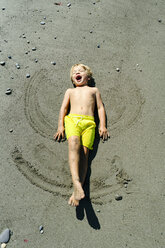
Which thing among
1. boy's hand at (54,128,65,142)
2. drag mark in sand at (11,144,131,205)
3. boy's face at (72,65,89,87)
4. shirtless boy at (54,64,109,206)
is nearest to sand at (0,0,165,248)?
drag mark in sand at (11,144,131,205)

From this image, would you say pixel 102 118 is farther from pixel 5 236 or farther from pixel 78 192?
pixel 5 236

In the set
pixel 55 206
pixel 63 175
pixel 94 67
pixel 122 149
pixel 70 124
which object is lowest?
pixel 55 206

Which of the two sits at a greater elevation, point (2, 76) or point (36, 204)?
point (2, 76)

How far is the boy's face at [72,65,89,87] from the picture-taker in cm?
462

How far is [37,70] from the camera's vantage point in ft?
16.7

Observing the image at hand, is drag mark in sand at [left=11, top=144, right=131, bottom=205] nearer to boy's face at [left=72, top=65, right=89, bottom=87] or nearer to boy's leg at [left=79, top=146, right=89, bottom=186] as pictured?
boy's leg at [left=79, top=146, right=89, bottom=186]

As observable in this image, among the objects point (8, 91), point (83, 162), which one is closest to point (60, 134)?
point (83, 162)

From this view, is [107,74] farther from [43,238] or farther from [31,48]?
[43,238]

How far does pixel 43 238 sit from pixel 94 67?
3.97m

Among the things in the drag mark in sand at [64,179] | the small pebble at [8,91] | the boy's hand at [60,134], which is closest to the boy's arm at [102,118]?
the drag mark in sand at [64,179]

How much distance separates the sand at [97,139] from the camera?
370 cm

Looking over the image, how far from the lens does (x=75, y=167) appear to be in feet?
12.3

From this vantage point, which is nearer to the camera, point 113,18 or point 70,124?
point 70,124

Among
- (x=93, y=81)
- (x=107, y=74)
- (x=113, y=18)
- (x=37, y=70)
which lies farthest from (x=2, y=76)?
(x=113, y=18)
